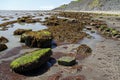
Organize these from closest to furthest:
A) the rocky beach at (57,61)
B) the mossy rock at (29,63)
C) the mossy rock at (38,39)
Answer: the rocky beach at (57,61)
the mossy rock at (29,63)
the mossy rock at (38,39)

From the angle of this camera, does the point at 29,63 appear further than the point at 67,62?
No

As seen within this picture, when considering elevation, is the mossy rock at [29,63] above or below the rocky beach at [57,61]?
above

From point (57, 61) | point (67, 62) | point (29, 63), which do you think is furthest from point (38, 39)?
point (29, 63)

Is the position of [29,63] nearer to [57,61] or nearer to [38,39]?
[57,61]

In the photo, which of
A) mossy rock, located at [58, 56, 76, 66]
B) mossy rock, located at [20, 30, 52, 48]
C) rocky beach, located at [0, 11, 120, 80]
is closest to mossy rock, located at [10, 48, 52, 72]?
rocky beach, located at [0, 11, 120, 80]

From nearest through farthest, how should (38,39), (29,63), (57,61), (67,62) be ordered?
(29,63)
(67,62)
(57,61)
(38,39)

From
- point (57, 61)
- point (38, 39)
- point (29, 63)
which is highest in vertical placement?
point (38, 39)

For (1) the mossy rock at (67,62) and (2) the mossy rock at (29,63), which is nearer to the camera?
(2) the mossy rock at (29,63)

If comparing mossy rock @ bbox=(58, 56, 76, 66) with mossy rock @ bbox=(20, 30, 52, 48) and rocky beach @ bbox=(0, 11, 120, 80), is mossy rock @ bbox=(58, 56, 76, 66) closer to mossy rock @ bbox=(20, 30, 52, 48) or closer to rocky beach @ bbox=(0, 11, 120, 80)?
rocky beach @ bbox=(0, 11, 120, 80)

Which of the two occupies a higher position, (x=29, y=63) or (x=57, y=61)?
(x=29, y=63)

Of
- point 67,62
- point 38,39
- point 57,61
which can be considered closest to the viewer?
point 67,62

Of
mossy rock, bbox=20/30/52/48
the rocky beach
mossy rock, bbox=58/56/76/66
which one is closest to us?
the rocky beach

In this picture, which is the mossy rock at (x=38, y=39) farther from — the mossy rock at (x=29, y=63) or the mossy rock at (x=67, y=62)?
the mossy rock at (x=67, y=62)

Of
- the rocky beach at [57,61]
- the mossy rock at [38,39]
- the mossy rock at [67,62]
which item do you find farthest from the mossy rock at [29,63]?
the mossy rock at [38,39]
